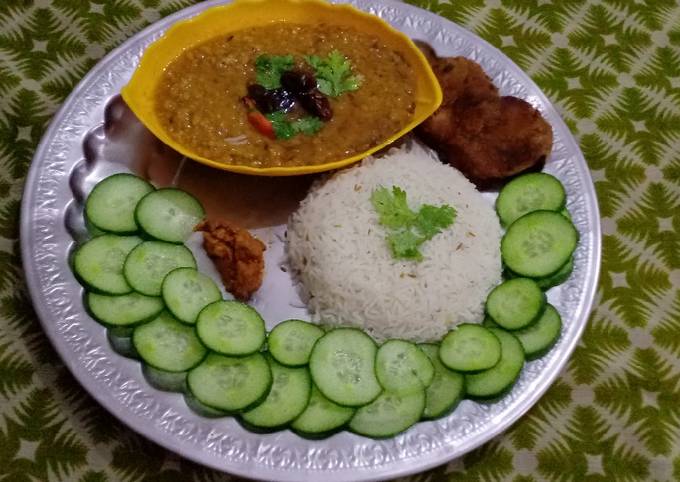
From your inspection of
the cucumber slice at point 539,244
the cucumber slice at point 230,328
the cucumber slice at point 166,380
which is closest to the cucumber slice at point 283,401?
the cucumber slice at point 230,328

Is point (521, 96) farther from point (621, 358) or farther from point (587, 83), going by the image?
point (621, 358)

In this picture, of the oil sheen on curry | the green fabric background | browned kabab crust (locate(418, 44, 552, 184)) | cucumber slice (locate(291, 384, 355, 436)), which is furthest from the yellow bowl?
cucumber slice (locate(291, 384, 355, 436))

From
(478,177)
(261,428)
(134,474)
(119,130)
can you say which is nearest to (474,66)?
(478,177)

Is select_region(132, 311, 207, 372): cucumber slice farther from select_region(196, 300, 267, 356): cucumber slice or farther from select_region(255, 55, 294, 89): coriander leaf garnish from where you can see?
select_region(255, 55, 294, 89): coriander leaf garnish

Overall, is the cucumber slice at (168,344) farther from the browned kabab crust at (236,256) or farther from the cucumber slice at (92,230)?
the cucumber slice at (92,230)

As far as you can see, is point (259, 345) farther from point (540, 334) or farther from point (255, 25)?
point (255, 25)

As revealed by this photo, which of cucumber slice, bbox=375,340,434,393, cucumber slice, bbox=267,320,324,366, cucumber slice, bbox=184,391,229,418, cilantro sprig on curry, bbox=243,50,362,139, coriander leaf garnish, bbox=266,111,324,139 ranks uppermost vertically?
cilantro sprig on curry, bbox=243,50,362,139

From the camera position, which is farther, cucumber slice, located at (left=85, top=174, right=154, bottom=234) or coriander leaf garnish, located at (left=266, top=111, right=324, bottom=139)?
coriander leaf garnish, located at (left=266, top=111, right=324, bottom=139)
